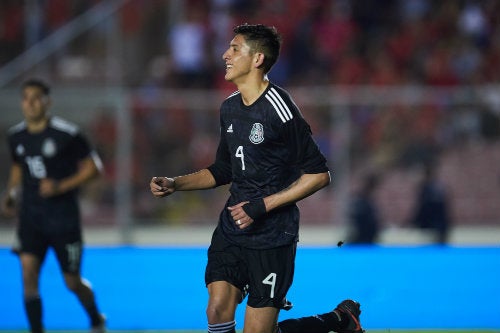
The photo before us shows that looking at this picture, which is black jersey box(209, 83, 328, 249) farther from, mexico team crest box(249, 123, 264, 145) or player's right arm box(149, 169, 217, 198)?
player's right arm box(149, 169, 217, 198)

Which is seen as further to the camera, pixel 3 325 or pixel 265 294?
pixel 3 325

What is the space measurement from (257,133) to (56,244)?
9.12ft

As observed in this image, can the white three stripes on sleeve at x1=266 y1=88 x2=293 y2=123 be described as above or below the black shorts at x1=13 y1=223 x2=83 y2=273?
above

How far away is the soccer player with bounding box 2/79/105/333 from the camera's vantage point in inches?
315

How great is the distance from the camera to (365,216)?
1284 centimetres

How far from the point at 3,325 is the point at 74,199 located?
136 cm

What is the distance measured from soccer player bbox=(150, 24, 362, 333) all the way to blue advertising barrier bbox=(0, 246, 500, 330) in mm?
2891

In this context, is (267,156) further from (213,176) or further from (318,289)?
(318,289)

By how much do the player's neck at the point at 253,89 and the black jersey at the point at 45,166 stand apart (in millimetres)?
2612

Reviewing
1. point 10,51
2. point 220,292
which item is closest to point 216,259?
point 220,292

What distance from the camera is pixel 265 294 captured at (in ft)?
19.3

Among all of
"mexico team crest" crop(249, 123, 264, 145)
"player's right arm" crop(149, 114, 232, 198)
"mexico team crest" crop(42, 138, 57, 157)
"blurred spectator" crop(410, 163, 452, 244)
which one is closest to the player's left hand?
"mexico team crest" crop(249, 123, 264, 145)

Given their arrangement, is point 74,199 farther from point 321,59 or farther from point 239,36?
point 321,59

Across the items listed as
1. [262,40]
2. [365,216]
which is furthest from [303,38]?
[262,40]
